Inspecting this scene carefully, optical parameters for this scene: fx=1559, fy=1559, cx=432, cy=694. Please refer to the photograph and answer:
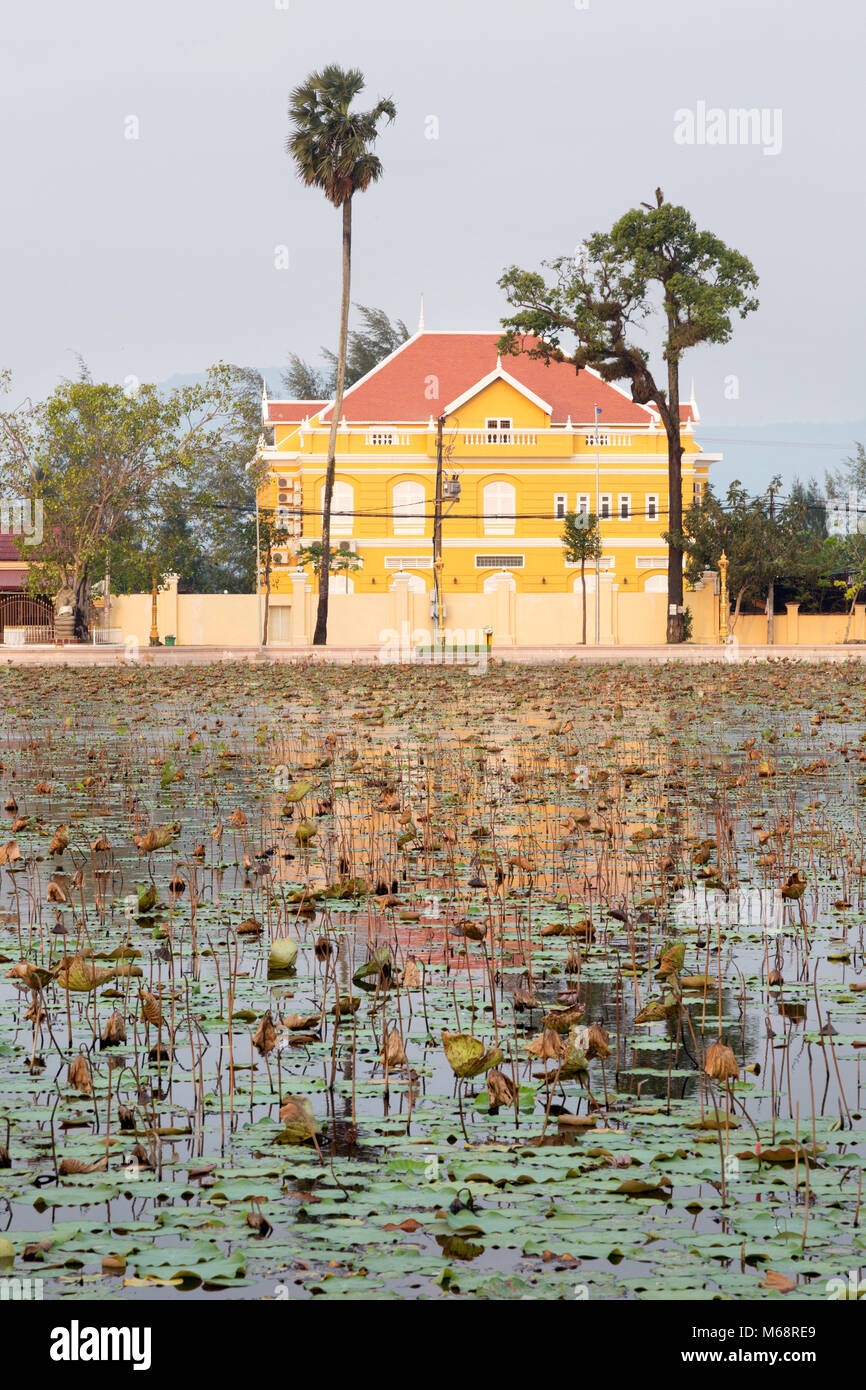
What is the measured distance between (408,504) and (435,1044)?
2380 inches

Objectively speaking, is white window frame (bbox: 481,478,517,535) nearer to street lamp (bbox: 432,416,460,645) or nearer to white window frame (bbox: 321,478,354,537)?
street lamp (bbox: 432,416,460,645)

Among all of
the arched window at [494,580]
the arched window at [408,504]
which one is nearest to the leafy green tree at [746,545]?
the arched window at [494,580]

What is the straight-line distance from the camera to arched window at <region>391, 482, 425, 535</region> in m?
64.1

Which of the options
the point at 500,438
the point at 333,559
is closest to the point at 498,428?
the point at 500,438

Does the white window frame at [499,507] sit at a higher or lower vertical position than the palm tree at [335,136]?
lower

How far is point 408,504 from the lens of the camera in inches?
2527

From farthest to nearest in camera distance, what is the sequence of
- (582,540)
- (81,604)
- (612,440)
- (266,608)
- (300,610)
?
(612,440) < (300,610) < (582,540) < (266,608) < (81,604)

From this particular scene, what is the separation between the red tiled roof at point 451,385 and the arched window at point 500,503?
392 cm

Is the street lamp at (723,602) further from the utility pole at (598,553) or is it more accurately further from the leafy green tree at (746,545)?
the utility pole at (598,553)

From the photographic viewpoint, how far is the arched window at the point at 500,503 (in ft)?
212

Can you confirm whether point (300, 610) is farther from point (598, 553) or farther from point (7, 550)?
point (598, 553)

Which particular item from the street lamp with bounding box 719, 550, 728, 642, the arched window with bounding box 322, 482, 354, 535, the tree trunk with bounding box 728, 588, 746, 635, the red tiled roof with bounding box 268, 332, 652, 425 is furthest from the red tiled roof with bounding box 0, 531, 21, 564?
the tree trunk with bounding box 728, 588, 746, 635
